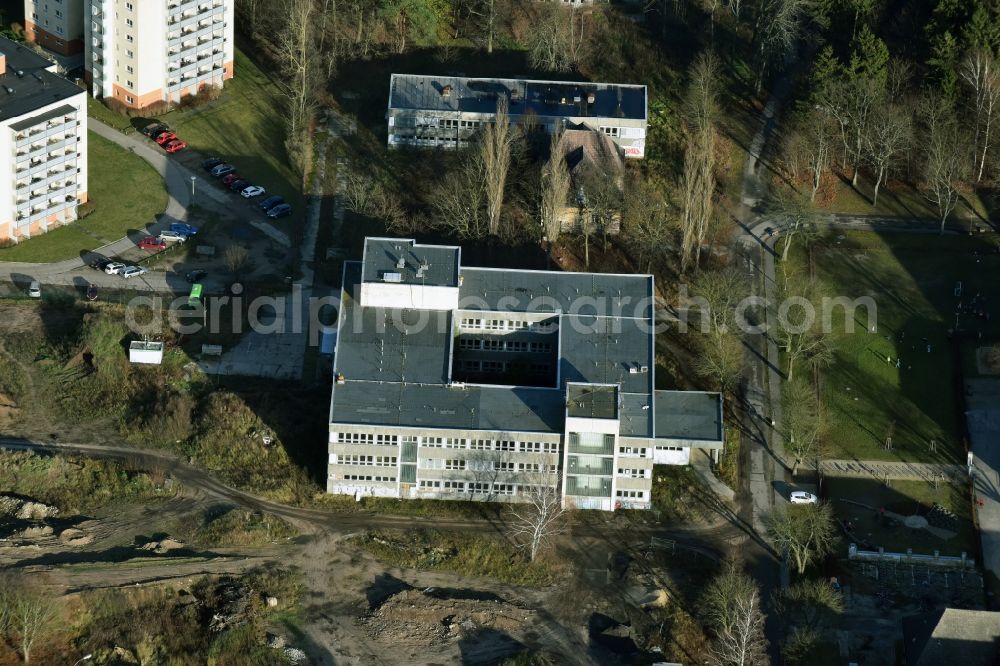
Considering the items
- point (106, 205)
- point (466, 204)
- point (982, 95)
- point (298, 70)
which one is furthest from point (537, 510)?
point (982, 95)

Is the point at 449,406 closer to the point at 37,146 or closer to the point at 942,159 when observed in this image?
the point at 37,146

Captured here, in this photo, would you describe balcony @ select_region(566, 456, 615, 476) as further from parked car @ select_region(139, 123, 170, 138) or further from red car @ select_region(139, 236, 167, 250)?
parked car @ select_region(139, 123, 170, 138)

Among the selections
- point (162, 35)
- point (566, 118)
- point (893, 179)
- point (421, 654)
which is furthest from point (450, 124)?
point (421, 654)

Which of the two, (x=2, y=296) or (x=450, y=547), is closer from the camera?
(x=450, y=547)

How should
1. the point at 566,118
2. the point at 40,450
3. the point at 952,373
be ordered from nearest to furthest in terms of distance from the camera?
the point at 40,450
the point at 952,373
the point at 566,118

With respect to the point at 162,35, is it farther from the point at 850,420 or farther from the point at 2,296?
the point at 850,420

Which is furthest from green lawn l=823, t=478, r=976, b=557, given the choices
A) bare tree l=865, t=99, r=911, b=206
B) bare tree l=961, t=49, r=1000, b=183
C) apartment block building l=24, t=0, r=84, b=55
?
apartment block building l=24, t=0, r=84, b=55
